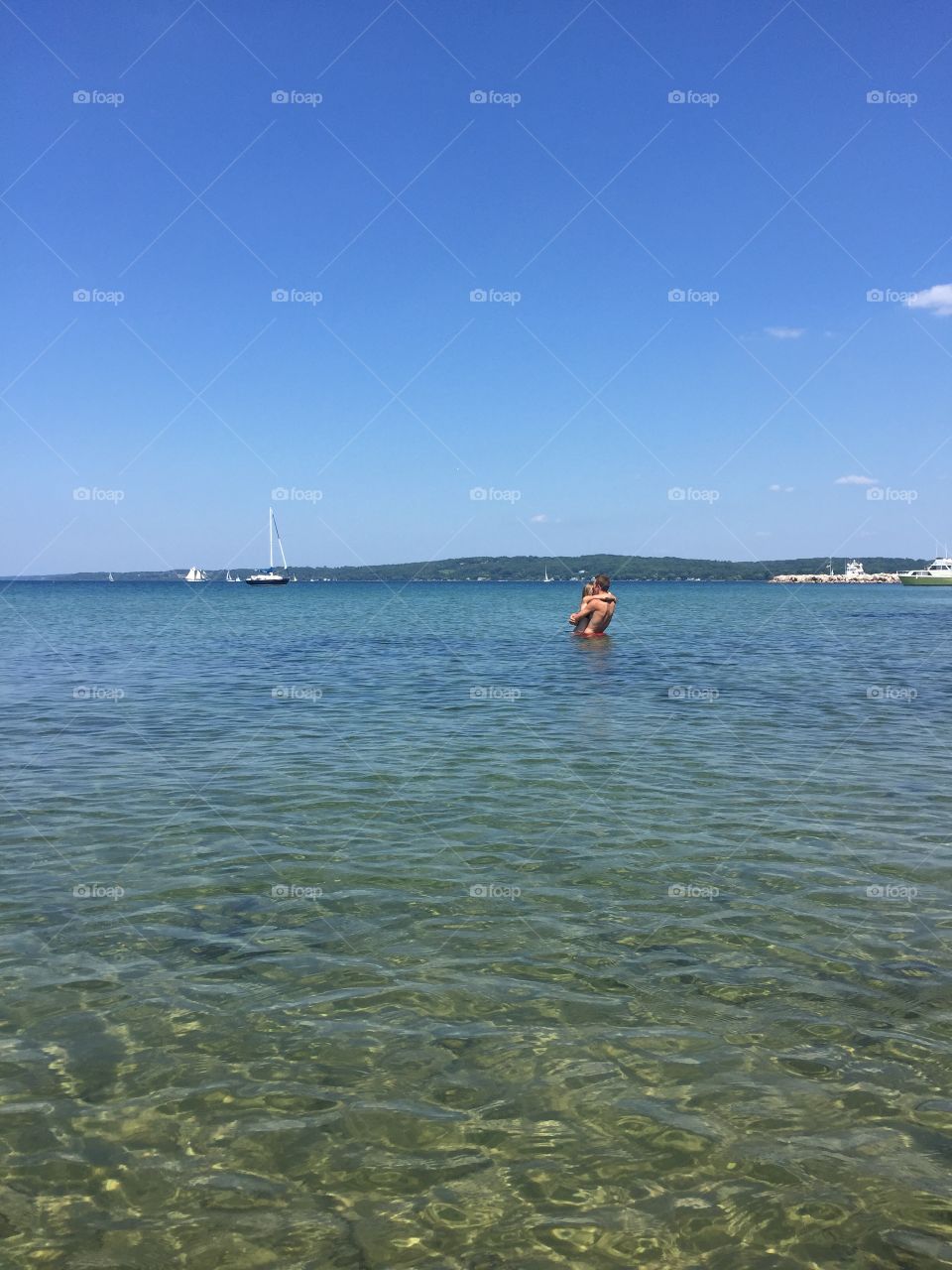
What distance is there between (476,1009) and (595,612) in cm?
3568

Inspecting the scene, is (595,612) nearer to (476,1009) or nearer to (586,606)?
(586,606)

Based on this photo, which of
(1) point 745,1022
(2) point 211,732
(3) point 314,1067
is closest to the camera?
(3) point 314,1067

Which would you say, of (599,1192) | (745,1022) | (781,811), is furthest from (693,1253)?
(781,811)

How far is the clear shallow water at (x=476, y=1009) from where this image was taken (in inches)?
173

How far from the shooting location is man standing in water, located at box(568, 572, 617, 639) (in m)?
40.4

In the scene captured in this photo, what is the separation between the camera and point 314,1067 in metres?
5.63

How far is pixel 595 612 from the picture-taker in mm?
41406

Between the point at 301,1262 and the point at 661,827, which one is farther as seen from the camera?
the point at 661,827

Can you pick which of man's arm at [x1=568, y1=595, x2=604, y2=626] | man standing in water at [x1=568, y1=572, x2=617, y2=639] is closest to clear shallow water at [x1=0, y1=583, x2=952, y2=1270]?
man standing in water at [x1=568, y1=572, x2=617, y2=639]

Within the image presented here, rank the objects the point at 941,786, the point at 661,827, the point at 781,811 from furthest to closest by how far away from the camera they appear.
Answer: the point at 941,786 → the point at 781,811 → the point at 661,827

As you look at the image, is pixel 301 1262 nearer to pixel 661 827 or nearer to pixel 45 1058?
pixel 45 1058

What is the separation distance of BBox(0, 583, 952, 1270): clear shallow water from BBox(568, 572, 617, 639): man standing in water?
25062mm

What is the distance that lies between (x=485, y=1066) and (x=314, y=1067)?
3.71 ft

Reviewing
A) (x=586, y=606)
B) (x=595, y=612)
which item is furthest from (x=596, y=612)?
(x=586, y=606)
